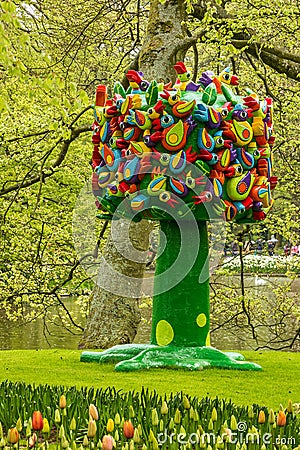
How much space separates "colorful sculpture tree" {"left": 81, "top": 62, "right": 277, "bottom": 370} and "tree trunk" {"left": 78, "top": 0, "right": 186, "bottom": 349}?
9.33 feet

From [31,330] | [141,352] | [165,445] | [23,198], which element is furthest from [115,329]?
[31,330]

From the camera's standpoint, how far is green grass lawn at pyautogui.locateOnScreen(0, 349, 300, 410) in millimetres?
4879

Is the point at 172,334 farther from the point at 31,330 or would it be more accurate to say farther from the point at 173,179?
the point at 31,330

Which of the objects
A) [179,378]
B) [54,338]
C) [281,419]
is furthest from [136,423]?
[54,338]

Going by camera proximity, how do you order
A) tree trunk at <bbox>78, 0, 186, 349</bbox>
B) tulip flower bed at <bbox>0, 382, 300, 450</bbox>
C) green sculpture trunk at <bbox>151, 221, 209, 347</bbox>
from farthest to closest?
tree trunk at <bbox>78, 0, 186, 349</bbox>, green sculpture trunk at <bbox>151, 221, 209, 347</bbox>, tulip flower bed at <bbox>0, 382, 300, 450</bbox>

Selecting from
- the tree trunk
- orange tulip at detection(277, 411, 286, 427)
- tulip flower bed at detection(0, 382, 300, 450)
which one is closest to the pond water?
the tree trunk

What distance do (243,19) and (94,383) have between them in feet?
21.4

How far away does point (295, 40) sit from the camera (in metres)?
12.3

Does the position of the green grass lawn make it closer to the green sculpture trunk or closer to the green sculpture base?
the green sculpture base

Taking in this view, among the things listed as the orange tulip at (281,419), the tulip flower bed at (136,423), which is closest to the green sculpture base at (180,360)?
the tulip flower bed at (136,423)

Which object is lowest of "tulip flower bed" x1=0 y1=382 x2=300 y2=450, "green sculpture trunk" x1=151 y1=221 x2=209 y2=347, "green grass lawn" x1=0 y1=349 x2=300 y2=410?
"tulip flower bed" x1=0 y1=382 x2=300 y2=450

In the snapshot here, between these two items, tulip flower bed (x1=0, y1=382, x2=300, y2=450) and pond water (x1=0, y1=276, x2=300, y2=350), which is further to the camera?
pond water (x1=0, y1=276, x2=300, y2=350)

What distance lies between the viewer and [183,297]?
5773 mm

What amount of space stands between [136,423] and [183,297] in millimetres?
2141
